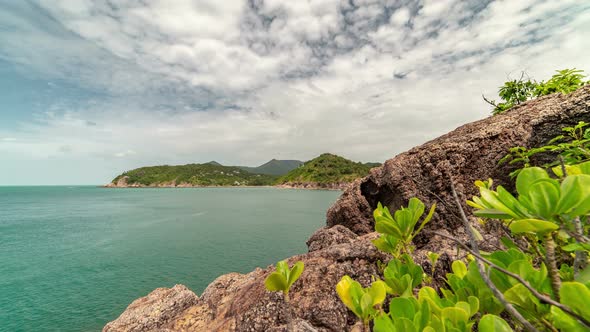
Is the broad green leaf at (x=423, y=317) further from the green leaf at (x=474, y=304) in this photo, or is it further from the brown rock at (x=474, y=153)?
the brown rock at (x=474, y=153)

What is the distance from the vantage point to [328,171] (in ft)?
426

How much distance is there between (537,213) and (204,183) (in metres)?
178

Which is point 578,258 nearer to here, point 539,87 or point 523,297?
point 523,297

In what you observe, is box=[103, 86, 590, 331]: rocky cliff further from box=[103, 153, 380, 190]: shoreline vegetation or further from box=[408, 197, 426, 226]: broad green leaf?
box=[103, 153, 380, 190]: shoreline vegetation

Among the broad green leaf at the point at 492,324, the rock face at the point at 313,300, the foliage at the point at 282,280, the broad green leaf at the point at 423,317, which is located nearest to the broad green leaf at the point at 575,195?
the broad green leaf at the point at 492,324

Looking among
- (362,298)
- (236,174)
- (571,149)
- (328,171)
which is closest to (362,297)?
(362,298)

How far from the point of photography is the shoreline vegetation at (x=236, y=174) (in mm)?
126900

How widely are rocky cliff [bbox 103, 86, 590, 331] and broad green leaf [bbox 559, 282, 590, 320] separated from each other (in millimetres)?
741

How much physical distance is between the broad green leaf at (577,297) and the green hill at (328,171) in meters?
110

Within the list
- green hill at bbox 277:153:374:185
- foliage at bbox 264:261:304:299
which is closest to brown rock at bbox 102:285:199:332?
foliage at bbox 264:261:304:299

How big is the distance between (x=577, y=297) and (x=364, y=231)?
25.7 ft

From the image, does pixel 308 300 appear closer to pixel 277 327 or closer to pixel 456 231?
pixel 277 327

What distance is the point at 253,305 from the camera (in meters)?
3.45

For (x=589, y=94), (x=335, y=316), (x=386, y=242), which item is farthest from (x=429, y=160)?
(x=386, y=242)
